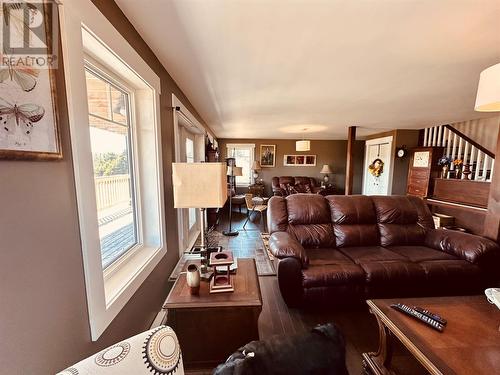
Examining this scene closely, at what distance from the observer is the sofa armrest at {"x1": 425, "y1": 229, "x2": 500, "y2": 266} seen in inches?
81.7

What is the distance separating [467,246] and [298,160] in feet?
18.5

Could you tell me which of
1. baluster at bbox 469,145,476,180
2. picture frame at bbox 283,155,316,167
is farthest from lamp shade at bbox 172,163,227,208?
picture frame at bbox 283,155,316,167

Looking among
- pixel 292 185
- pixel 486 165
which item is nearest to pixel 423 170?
pixel 486 165

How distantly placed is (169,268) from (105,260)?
32.8 inches

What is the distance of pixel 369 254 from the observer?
2262 millimetres

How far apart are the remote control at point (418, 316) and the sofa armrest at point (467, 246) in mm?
1412

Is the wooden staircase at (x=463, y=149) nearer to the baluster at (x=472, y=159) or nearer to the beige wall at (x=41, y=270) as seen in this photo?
the baluster at (x=472, y=159)

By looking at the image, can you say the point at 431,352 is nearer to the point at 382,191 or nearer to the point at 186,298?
the point at 186,298

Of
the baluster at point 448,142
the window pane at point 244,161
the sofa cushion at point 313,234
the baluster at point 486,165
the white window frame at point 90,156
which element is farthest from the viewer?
the window pane at point 244,161

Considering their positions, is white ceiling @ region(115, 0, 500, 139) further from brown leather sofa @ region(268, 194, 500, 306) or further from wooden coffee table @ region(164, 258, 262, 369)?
wooden coffee table @ region(164, 258, 262, 369)

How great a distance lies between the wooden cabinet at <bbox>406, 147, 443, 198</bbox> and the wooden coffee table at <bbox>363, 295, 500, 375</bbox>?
4198 mm

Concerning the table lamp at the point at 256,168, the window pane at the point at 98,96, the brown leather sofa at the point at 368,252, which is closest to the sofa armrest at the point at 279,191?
the table lamp at the point at 256,168

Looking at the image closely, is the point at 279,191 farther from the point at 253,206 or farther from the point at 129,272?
the point at 129,272

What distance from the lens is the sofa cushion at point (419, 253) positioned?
7.15 ft
